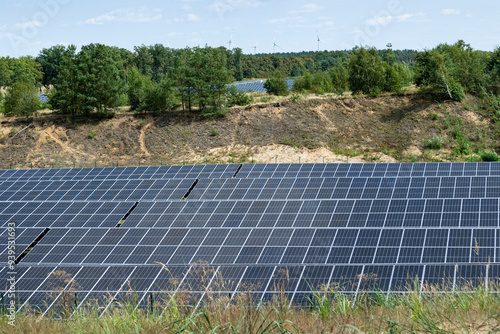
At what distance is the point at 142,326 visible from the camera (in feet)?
24.4

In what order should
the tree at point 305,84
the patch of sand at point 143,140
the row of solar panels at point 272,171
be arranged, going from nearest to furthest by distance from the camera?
1. the row of solar panels at point 272,171
2. the patch of sand at point 143,140
3. the tree at point 305,84

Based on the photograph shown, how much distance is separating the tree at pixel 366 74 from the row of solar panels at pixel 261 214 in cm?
3979

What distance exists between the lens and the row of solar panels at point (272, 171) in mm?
32625

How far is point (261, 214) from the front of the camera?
25938 mm

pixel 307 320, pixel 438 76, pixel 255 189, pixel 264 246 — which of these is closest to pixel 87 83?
pixel 255 189

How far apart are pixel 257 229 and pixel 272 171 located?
11.6 meters

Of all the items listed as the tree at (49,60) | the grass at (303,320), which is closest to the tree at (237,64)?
the tree at (49,60)

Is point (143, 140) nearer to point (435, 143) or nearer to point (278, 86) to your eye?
point (278, 86)

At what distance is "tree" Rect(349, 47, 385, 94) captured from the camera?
6333cm

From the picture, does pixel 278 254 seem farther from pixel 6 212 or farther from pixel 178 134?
pixel 178 134

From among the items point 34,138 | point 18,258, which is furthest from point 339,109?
point 18,258

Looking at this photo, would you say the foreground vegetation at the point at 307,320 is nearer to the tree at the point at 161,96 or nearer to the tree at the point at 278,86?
the tree at the point at 161,96

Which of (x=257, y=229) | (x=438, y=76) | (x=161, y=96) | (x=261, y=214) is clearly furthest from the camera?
(x=161, y=96)

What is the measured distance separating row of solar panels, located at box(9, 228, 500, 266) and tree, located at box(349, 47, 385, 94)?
43878 mm
